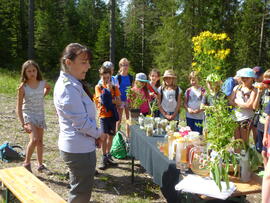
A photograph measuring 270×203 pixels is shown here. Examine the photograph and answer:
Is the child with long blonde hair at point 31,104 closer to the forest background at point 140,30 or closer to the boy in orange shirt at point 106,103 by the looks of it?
the boy in orange shirt at point 106,103

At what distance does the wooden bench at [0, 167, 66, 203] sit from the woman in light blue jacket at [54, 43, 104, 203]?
0.48 m

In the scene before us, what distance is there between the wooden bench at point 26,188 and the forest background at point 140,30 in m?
9.63

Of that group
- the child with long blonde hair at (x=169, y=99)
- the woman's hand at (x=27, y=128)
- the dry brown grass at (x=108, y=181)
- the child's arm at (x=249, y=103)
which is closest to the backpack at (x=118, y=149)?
the dry brown grass at (x=108, y=181)

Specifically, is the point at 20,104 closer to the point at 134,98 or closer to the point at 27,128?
the point at 27,128

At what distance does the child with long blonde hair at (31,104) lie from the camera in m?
3.83

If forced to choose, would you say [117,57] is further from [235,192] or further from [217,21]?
[235,192]

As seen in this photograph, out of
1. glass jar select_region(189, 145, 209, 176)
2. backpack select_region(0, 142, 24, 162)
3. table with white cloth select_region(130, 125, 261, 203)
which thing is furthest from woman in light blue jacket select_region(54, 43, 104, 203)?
backpack select_region(0, 142, 24, 162)

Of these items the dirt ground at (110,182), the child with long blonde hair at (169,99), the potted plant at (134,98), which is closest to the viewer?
the dirt ground at (110,182)

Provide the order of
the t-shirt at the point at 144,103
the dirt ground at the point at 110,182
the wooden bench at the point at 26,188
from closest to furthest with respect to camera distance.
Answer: the wooden bench at the point at 26,188, the dirt ground at the point at 110,182, the t-shirt at the point at 144,103

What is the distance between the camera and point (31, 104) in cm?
390

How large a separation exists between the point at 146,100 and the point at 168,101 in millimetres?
403

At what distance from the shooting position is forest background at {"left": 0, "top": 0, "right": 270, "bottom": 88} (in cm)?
1734

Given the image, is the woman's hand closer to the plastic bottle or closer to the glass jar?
the glass jar

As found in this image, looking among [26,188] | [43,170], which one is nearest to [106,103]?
[43,170]
